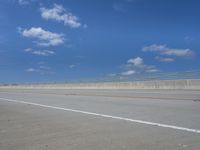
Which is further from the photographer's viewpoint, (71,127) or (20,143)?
(71,127)

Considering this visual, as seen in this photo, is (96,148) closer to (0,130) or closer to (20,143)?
(20,143)

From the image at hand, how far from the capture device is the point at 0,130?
8.84 meters

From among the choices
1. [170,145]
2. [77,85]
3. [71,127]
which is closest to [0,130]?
[71,127]

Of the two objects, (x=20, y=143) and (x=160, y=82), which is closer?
(x=20, y=143)

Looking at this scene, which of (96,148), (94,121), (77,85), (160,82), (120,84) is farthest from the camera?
(77,85)

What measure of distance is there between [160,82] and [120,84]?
865cm

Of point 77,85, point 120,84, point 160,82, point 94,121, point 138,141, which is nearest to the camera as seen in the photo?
point 138,141

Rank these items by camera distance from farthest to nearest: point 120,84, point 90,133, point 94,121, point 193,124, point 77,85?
point 77,85, point 120,84, point 94,121, point 193,124, point 90,133

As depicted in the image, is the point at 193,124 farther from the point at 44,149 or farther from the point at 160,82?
the point at 160,82

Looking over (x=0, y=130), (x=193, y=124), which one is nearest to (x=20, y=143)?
(x=0, y=130)

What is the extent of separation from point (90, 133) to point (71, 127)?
1202 millimetres

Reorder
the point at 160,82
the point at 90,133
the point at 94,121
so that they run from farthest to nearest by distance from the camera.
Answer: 1. the point at 160,82
2. the point at 94,121
3. the point at 90,133

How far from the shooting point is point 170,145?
244 inches

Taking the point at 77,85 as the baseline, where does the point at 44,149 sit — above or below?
below
